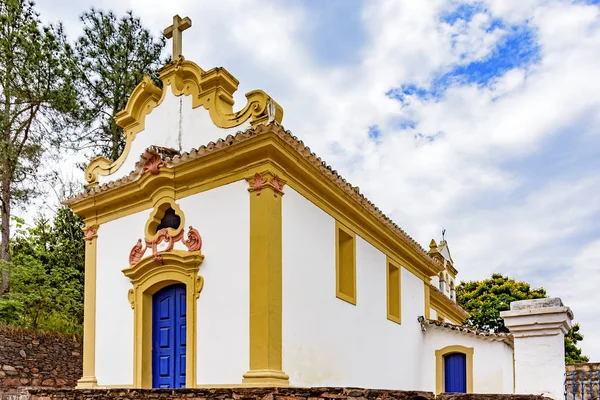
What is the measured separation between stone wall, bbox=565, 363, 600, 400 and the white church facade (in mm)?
3948

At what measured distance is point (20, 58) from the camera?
1666 centimetres

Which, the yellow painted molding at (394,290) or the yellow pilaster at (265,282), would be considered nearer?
the yellow pilaster at (265,282)

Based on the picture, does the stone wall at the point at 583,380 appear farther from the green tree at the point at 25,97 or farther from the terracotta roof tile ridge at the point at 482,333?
the green tree at the point at 25,97

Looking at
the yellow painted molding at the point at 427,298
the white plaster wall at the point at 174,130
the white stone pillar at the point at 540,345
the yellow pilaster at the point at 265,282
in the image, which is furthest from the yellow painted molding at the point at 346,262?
the white stone pillar at the point at 540,345

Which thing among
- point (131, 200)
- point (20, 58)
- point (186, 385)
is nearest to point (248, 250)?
point (186, 385)

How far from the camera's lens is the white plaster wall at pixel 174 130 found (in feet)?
31.2

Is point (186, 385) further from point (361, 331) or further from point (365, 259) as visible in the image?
point (365, 259)

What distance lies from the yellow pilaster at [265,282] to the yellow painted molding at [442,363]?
22.4 feet

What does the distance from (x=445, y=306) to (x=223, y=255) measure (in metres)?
11.3

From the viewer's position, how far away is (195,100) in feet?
32.2

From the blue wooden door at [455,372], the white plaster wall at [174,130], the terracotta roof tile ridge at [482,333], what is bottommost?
the blue wooden door at [455,372]

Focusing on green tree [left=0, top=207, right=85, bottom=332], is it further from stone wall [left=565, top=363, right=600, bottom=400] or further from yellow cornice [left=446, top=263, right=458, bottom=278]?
stone wall [left=565, top=363, right=600, bottom=400]

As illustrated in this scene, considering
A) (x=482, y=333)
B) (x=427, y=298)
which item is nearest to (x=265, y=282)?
(x=482, y=333)

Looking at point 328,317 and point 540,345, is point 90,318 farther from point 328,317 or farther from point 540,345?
point 540,345
